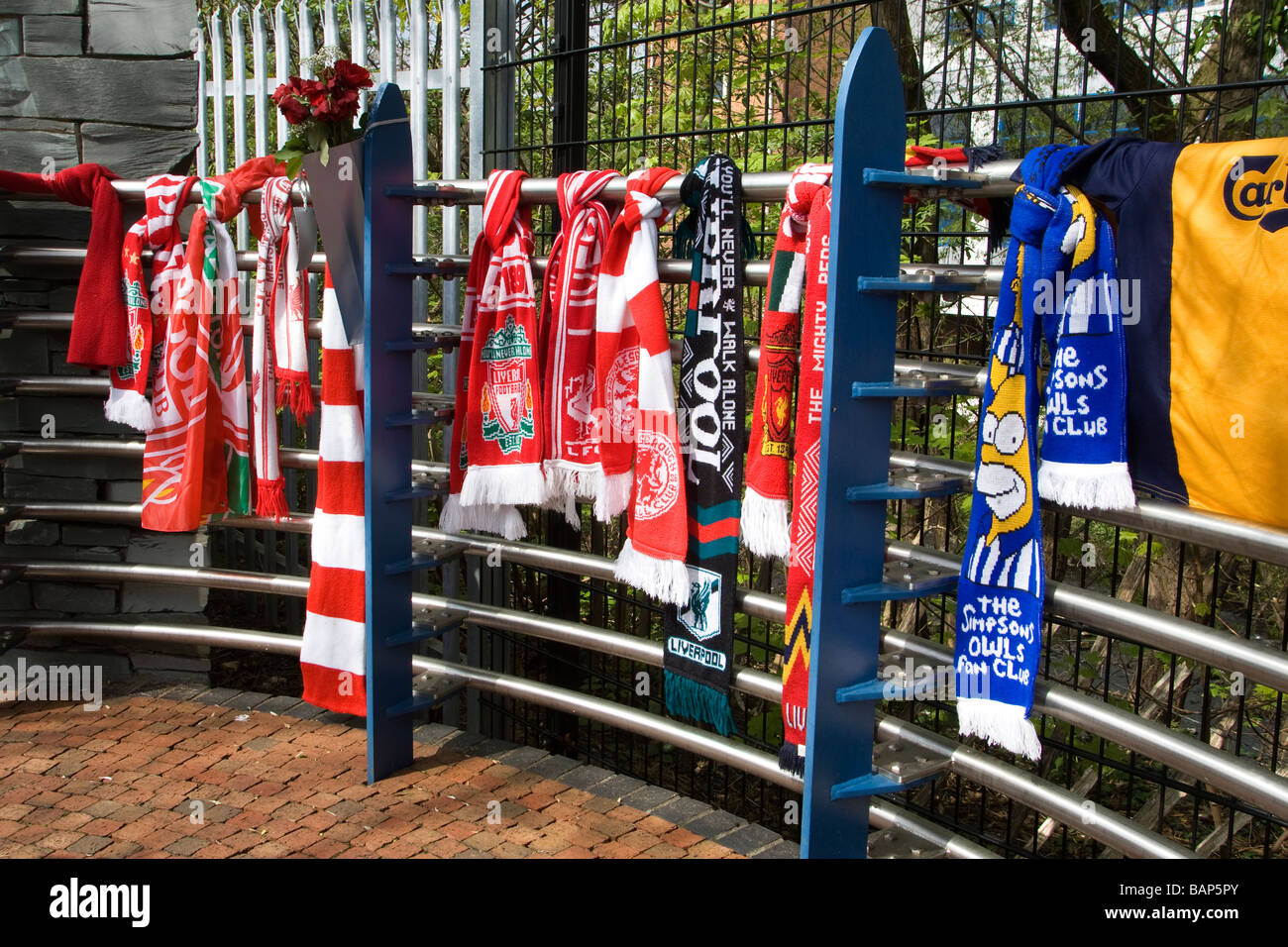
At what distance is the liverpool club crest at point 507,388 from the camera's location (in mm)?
3545

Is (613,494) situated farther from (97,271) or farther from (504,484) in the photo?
(97,271)

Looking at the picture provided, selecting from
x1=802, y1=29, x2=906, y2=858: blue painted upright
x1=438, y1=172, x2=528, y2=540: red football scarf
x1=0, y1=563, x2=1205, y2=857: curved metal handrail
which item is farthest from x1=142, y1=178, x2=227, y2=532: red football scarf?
x1=802, y1=29, x2=906, y2=858: blue painted upright

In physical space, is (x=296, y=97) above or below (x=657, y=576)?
above

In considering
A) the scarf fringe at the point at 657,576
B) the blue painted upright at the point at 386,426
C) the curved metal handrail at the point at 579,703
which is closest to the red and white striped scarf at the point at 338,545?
the blue painted upright at the point at 386,426

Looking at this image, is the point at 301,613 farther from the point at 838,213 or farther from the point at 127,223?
the point at 838,213

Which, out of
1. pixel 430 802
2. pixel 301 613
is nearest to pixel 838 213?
pixel 430 802

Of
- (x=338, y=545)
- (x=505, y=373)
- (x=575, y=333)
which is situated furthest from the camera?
(x=338, y=545)

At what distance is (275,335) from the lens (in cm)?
413

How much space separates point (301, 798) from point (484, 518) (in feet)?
3.41

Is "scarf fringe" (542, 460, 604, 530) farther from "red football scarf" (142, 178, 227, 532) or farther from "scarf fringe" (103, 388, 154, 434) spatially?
"scarf fringe" (103, 388, 154, 434)


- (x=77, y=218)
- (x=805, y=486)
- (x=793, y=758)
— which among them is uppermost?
(x=77, y=218)

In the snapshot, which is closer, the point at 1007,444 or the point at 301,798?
the point at 1007,444

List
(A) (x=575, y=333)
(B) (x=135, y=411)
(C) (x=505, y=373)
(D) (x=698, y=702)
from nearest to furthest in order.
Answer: (D) (x=698, y=702), (A) (x=575, y=333), (C) (x=505, y=373), (B) (x=135, y=411)

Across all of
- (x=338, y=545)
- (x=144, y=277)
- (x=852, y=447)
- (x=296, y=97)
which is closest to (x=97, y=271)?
(x=144, y=277)
